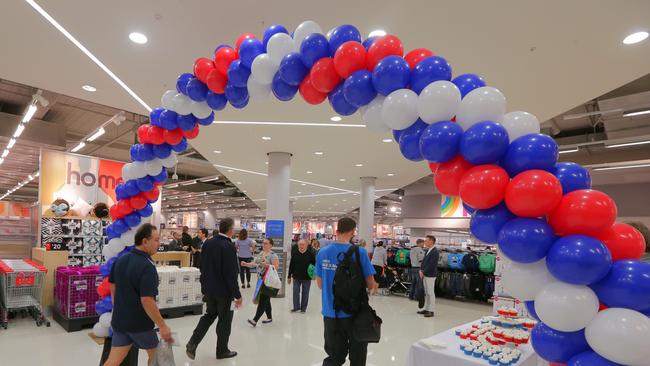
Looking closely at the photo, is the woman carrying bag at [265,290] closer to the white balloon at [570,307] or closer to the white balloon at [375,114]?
the white balloon at [375,114]

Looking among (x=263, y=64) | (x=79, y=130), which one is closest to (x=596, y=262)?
(x=263, y=64)

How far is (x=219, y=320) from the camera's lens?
4.53 m

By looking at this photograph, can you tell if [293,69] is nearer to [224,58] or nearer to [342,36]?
[342,36]

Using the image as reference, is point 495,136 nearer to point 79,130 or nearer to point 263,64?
point 263,64

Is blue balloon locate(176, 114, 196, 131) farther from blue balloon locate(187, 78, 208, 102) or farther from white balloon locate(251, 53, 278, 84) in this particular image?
white balloon locate(251, 53, 278, 84)

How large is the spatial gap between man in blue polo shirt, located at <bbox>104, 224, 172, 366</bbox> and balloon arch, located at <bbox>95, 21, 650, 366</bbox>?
168 cm

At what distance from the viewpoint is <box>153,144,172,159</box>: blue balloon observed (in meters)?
3.78

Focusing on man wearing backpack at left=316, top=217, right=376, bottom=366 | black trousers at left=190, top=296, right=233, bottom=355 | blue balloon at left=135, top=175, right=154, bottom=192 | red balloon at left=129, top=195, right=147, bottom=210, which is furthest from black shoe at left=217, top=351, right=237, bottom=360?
blue balloon at left=135, top=175, right=154, bottom=192

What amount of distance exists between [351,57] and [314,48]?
316mm

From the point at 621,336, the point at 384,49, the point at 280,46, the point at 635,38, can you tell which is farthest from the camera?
the point at 635,38

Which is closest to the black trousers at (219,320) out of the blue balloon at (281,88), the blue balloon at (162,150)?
the blue balloon at (162,150)

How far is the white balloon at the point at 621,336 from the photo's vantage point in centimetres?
127

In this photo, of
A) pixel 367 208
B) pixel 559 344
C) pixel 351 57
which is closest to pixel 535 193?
pixel 559 344

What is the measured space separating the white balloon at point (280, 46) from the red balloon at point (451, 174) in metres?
1.37
